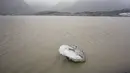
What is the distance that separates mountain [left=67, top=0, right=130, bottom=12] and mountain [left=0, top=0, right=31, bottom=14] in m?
0.44

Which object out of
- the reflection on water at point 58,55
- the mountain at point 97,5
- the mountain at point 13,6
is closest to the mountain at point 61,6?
the mountain at point 97,5

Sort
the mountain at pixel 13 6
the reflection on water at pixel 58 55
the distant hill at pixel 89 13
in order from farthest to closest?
1. the distant hill at pixel 89 13
2. the mountain at pixel 13 6
3. the reflection on water at pixel 58 55

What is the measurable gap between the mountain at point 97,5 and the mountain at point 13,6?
0.44m

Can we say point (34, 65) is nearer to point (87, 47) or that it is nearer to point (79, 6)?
point (87, 47)

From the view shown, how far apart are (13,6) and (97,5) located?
0.84 m

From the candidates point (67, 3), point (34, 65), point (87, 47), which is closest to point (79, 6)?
point (67, 3)

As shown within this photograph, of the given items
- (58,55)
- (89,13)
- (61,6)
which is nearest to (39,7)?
(61,6)

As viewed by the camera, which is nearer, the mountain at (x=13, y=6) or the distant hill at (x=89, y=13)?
the mountain at (x=13, y=6)

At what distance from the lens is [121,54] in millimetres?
785

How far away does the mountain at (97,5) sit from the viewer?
6.19ft

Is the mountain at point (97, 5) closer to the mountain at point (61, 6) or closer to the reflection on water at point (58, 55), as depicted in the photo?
the mountain at point (61, 6)

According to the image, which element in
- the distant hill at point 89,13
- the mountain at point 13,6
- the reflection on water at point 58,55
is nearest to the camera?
the reflection on water at point 58,55

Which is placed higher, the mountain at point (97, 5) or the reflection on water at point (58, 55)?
the mountain at point (97, 5)

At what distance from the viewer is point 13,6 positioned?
181 centimetres
